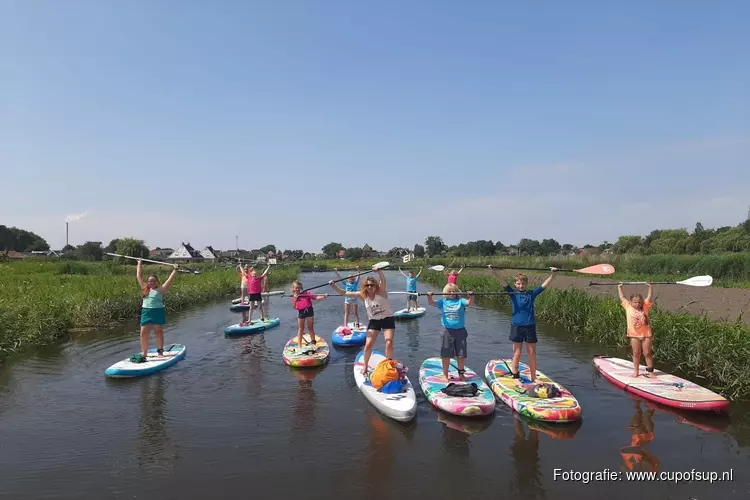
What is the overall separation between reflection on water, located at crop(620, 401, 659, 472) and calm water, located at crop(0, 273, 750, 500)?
6 centimetres

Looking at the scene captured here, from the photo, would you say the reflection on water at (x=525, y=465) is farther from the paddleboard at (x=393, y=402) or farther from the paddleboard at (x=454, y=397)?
the paddleboard at (x=393, y=402)

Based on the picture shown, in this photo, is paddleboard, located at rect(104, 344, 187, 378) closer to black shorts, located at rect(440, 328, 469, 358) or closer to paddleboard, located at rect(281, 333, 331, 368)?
paddleboard, located at rect(281, 333, 331, 368)

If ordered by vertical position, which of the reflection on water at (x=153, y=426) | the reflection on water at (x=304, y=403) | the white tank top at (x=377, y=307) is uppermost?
the white tank top at (x=377, y=307)

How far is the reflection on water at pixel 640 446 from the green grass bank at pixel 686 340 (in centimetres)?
224

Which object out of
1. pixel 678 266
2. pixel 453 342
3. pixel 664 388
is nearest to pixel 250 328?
pixel 453 342

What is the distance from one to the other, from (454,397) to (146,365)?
7.29m

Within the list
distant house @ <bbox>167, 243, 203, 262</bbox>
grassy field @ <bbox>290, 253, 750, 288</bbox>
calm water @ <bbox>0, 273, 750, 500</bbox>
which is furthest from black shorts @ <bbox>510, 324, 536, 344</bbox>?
distant house @ <bbox>167, 243, 203, 262</bbox>

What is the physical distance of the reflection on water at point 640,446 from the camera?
6363 millimetres

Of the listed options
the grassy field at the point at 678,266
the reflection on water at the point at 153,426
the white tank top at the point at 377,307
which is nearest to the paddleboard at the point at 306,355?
the reflection on water at the point at 153,426

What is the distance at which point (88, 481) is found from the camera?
Result: 237 inches

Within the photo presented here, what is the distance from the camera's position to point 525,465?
20.9ft

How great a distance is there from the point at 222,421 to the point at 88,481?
2.33 metres

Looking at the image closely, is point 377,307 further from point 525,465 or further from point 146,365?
point 146,365

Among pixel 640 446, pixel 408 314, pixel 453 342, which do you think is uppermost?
pixel 453 342
